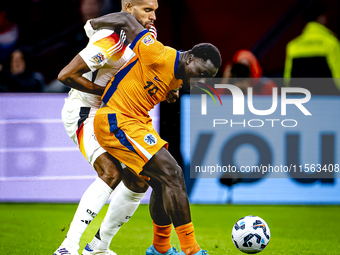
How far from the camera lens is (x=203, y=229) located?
4.75 m

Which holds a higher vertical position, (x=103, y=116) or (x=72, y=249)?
(x=103, y=116)

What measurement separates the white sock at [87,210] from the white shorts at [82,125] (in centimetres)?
24

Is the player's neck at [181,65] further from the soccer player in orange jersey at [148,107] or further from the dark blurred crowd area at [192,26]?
the dark blurred crowd area at [192,26]

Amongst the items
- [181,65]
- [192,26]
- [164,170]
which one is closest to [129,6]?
[181,65]

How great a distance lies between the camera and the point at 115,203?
3.46 meters

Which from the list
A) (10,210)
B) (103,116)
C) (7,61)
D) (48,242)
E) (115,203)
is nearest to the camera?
(103,116)

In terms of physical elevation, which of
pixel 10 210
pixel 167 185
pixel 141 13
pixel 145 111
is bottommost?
pixel 10 210

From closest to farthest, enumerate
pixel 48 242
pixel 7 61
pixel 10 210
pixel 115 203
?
pixel 115 203, pixel 48 242, pixel 10 210, pixel 7 61

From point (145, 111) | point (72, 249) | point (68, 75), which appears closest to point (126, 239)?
point (72, 249)

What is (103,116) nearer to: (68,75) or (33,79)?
(68,75)

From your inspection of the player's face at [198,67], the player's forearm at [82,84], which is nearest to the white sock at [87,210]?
the player's forearm at [82,84]

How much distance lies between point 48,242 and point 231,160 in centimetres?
284

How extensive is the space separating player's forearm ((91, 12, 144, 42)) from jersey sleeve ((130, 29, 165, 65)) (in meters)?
0.05

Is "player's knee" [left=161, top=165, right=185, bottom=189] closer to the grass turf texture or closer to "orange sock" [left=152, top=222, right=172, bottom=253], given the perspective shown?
"orange sock" [left=152, top=222, right=172, bottom=253]
